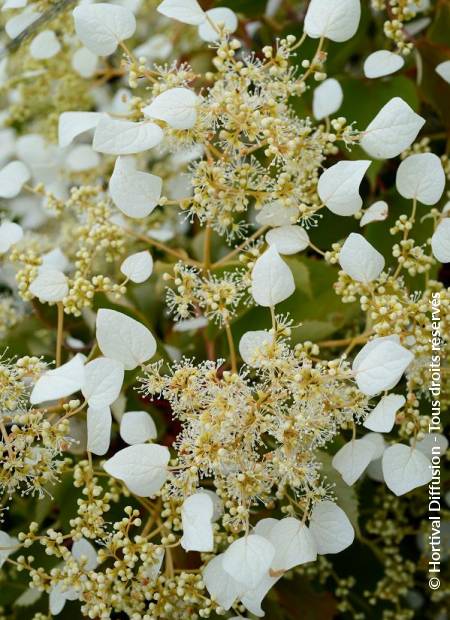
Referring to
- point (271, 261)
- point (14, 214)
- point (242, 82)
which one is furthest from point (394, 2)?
point (14, 214)

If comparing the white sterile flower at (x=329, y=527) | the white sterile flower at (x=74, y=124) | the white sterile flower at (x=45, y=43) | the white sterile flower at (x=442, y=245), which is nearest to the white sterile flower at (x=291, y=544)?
the white sterile flower at (x=329, y=527)

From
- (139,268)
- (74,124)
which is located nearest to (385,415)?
(139,268)

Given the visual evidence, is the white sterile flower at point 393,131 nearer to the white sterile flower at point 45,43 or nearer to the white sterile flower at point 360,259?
the white sterile flower at point 360,259

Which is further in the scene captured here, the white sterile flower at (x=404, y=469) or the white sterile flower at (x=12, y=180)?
the white sterile flower at (x=12, y=180)

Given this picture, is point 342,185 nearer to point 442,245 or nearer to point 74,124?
point 442,245

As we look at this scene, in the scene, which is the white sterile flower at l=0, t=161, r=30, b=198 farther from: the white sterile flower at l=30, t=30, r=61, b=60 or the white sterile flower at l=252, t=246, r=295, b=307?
the white sterile flower at l=252, t=246, r=295, b=307

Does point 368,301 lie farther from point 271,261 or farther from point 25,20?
point 25,20
